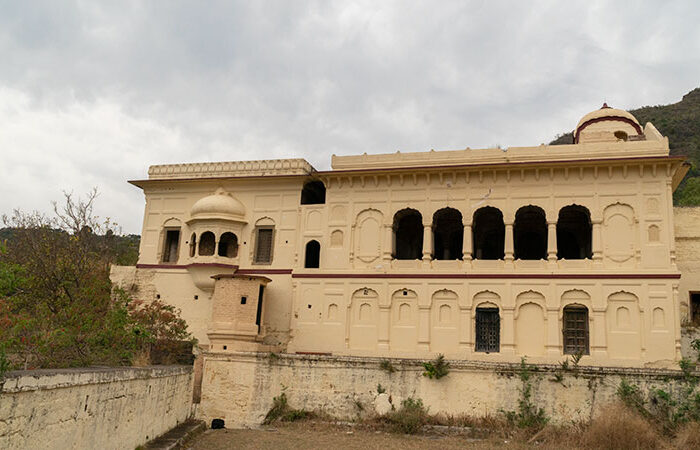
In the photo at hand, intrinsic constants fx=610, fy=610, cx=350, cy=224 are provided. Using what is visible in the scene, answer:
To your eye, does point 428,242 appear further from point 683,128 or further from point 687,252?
point 683,128

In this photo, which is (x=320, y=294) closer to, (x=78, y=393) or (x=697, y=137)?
(x=78, y=393)

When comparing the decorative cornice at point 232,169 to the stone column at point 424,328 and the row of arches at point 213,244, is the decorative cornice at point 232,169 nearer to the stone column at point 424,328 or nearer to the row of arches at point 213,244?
the row of arches at point 213,244

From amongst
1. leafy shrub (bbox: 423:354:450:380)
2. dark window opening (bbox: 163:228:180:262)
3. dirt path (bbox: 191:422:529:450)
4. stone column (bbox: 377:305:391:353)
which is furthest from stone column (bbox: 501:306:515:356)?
dark window opening (bbox: 163:228:180:262)

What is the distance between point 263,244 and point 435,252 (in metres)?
7.50

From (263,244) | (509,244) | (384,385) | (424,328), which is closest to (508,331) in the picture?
(424,328)

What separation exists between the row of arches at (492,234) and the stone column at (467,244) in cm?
118

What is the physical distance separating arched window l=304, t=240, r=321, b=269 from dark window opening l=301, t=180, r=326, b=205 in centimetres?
192

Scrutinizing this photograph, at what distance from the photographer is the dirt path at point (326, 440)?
53.5ft

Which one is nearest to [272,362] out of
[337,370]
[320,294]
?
[337,370]

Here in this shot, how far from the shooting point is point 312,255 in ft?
84.8

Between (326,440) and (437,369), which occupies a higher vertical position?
(437,369)

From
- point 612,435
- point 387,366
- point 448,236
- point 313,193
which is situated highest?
point 313,193

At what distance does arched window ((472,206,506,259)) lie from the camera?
25.6 meters

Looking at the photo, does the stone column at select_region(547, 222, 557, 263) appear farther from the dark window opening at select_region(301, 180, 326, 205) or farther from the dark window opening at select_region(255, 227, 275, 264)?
the dark window opening at select_region(255, 227, 275, 264)
